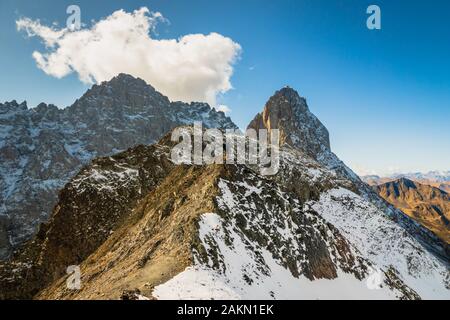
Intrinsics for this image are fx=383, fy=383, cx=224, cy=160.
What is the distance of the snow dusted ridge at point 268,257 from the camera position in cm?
2786

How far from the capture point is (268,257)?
37.6 m

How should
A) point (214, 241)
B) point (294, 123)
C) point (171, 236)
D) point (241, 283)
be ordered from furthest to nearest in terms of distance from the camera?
point (294, 123) → point (171, 236) → point (214, 241) → point (241, 283)

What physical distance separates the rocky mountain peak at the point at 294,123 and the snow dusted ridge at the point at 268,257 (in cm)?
11996

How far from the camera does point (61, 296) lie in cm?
3988

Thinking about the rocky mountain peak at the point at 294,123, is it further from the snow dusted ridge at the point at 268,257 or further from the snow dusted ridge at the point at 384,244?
the snow dusted ridge at the point at 268,257

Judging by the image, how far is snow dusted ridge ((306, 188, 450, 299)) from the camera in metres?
63.4

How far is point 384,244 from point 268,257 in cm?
4063

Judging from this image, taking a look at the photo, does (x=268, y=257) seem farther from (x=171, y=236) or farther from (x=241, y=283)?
(x=171, y=236)

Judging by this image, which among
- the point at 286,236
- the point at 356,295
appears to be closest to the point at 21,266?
the point at 286,236

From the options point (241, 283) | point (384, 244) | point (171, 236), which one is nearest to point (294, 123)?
point (384, 244)

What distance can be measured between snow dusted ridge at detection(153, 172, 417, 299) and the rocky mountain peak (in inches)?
4723

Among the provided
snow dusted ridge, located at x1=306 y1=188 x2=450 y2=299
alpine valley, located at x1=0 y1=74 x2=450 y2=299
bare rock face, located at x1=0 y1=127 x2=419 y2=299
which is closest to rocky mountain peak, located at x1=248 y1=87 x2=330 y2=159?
alpine valley, located at x1=0 y1=74 x2=450 y2=299

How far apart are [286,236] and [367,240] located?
32.4 meters

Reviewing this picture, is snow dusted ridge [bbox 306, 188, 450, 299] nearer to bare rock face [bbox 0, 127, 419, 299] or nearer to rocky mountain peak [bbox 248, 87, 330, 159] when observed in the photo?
bare rock face [bbox 0, 127, 419, 299]
